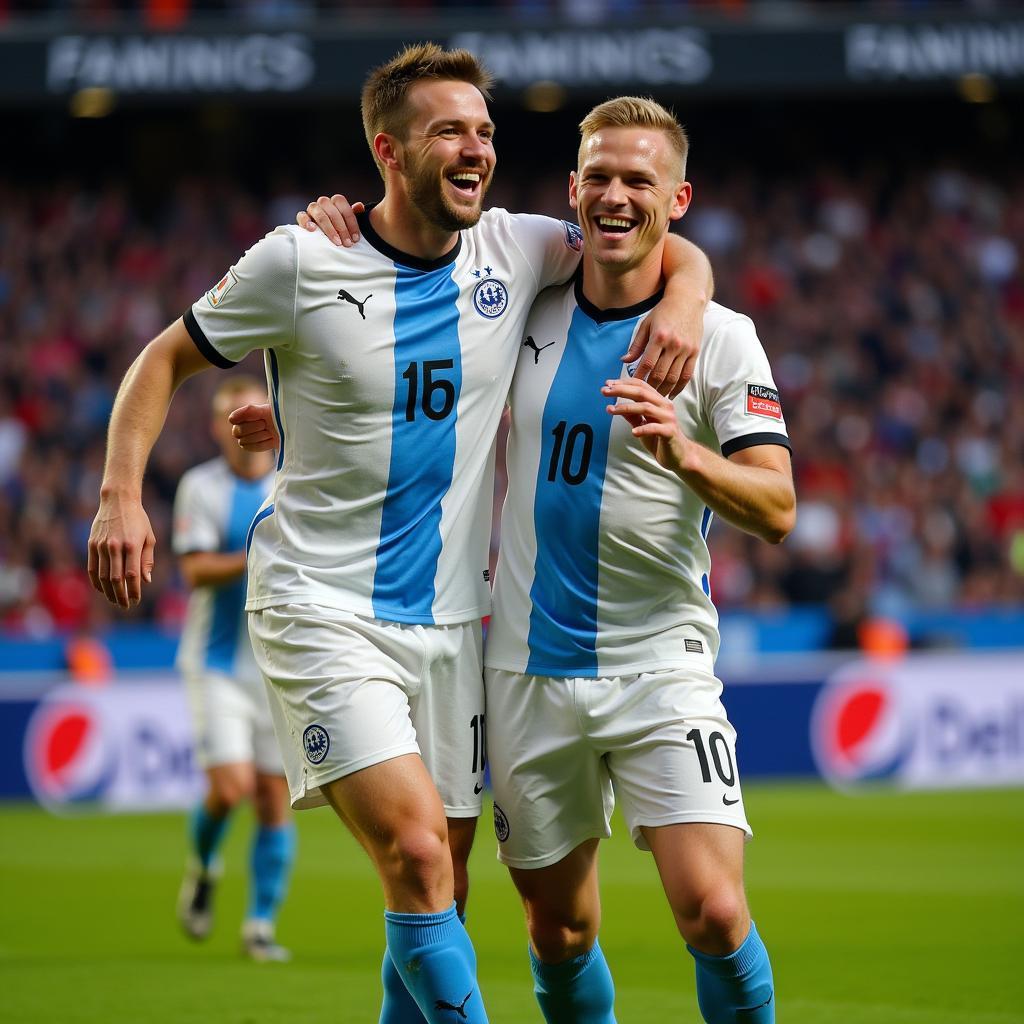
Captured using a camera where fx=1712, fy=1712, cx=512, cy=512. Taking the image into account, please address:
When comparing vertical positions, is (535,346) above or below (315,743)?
above

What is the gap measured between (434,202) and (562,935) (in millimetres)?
2024

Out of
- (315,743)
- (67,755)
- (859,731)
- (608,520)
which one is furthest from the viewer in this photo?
(859,731)

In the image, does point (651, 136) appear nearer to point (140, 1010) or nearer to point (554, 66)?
point (140, 1010)

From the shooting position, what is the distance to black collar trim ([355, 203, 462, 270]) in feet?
15.2

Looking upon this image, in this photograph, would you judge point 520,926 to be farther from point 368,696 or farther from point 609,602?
point 368,696

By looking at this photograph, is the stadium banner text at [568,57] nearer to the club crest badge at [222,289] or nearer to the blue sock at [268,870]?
the blue sock at [268,870]

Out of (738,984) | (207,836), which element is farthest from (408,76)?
(207,836)

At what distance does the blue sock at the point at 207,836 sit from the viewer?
7898mm

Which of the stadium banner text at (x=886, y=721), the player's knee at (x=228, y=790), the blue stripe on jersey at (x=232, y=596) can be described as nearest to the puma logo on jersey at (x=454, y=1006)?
the player's knee at (x=228, y=790)

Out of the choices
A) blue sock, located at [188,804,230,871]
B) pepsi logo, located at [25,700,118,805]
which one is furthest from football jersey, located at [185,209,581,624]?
pepsi logo, located at [25,700,118,805]

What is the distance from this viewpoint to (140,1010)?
6.39 meters

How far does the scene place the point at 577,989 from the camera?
186 inches

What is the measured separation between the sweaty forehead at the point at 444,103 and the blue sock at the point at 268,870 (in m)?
4.08

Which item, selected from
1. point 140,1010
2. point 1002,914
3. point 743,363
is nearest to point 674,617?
point 743,363
